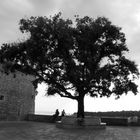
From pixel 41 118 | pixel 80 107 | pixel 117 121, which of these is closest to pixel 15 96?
pixel 41 118

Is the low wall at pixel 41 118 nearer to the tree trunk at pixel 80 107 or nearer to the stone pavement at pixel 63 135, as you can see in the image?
the tree trunk at pixel 80 107

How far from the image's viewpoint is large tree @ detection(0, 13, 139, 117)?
2978 centimetres

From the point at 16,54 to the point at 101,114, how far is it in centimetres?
1876

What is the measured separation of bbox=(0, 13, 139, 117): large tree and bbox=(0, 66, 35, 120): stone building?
26.3 ft

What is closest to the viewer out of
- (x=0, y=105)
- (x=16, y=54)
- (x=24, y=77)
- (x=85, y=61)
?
(x=85, y=61)

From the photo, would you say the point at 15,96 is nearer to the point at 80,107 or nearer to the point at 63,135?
the point at 80,107

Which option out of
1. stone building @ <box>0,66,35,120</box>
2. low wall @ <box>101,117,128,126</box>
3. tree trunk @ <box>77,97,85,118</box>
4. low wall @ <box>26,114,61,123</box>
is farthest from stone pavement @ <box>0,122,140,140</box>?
stone building @ <box>0,66,35,120</box>

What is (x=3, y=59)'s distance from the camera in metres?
32.8

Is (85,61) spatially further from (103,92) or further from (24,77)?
(24,77)

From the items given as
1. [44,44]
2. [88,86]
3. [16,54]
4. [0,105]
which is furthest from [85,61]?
[0,105]

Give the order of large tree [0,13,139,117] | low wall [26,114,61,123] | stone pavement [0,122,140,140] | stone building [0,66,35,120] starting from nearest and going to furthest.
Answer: stone pavement [0,122,140,140] < large tree [0,13,139,117] < stone building [0,66,35,120] < low wall [26,114,61,123]

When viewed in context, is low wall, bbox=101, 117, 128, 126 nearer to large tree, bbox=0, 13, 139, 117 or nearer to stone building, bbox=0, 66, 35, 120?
A: large tree, bbox=0, 13, 139, 117

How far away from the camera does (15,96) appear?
4103 cm

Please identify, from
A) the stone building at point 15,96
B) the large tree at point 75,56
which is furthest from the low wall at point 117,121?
the stone building at point 15,96
